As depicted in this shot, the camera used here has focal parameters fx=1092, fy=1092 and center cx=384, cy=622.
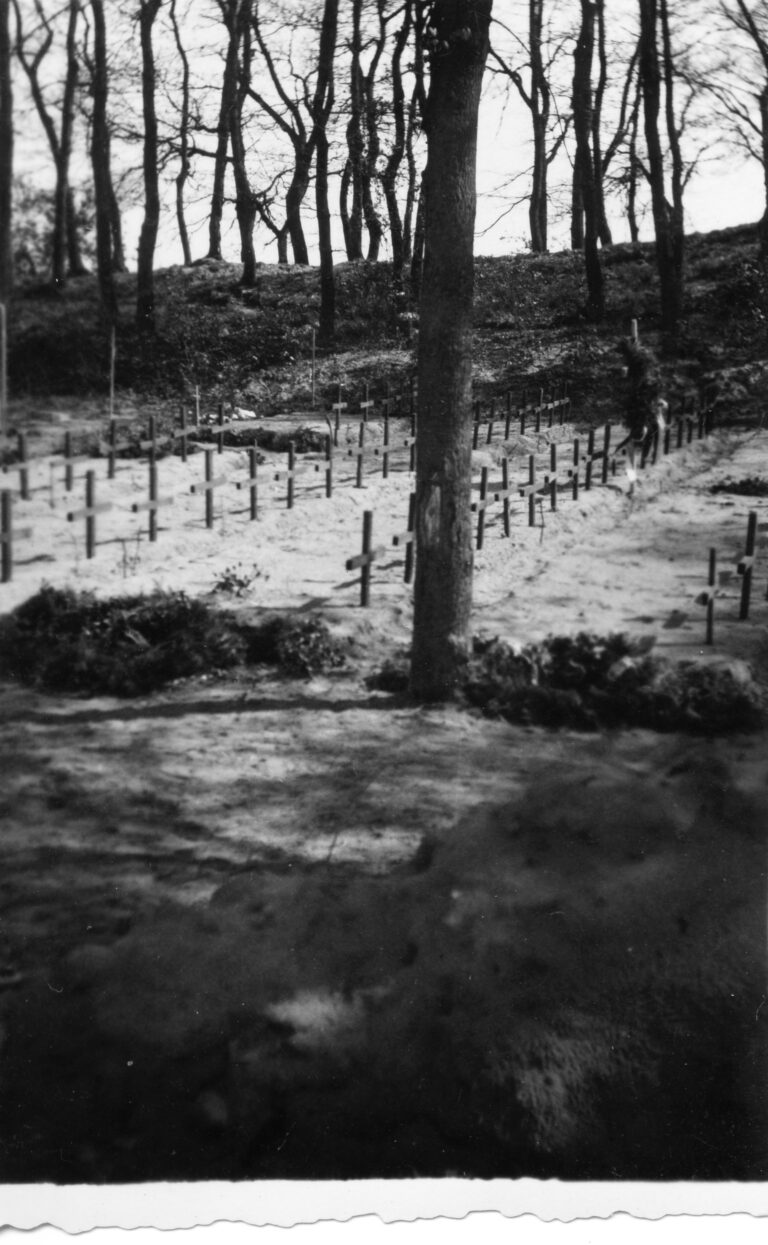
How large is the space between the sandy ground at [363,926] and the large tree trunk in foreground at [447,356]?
540 mm

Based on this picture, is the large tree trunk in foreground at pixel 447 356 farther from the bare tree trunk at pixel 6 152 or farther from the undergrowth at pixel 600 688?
the bare tree trunk at pixel 6 152

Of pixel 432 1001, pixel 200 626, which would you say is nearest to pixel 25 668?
pixel 200 626

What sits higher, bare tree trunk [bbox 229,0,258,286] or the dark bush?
bare tree trunk [bbox 229,0,258,286]

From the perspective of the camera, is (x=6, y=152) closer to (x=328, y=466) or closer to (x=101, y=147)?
(x=101, y=147)

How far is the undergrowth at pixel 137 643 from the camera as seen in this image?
566 centimetres

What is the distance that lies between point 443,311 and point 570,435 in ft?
19.2

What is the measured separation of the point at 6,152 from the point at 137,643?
2.69 metres

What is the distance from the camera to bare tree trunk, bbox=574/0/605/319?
7.59 m

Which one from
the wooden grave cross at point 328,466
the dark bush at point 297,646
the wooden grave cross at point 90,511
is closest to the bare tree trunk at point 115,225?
the wooden grave cross at point 90,511

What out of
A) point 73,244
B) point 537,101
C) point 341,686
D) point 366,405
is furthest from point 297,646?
point 537,101

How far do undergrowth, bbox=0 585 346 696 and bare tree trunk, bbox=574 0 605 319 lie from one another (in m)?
4.49

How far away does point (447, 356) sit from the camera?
6.20 meters

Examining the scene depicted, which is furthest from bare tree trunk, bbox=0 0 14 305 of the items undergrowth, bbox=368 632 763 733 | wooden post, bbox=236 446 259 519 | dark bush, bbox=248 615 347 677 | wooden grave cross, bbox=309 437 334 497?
wooden grave cross, bbox=309 437 334 497

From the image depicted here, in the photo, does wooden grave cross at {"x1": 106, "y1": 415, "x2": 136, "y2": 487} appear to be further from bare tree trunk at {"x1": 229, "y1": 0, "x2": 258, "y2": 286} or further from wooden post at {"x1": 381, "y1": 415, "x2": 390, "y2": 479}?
wooden post at {"x1": 381, "y1": 415, "x2": 390, "y2": 479}
